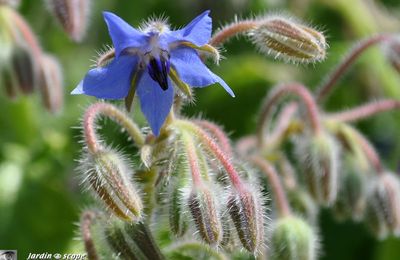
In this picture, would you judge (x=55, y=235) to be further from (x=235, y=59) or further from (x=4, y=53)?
(x=235, y=59)

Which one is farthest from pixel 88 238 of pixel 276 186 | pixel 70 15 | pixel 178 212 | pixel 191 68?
pixel 70 15

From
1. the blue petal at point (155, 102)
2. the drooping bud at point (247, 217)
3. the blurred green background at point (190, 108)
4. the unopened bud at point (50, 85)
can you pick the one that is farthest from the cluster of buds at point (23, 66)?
the drooping bud at point (247, 217)

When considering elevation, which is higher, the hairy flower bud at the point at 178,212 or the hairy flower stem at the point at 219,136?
the hairy flower stem at the point at 219,136

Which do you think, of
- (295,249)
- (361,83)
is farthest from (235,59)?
(295,249)

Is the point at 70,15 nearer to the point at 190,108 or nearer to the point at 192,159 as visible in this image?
the point at 192,159

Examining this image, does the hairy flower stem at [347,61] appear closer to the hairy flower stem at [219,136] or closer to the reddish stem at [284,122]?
the reddish stem at [284,122]
